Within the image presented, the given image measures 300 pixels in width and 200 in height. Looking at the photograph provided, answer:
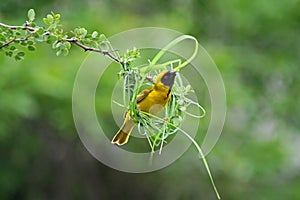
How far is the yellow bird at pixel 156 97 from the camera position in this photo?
4.20 feet

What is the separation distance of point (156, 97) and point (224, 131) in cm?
337

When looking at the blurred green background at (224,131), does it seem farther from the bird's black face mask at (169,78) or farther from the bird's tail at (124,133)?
the bird's black face mask at (169,78)

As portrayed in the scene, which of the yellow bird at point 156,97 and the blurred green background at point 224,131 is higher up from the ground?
the blurred green background at point 224,131

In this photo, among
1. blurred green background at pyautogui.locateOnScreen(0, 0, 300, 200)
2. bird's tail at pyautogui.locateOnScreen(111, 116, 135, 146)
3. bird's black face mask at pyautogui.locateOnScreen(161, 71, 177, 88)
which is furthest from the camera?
blurred green background at pyautogui.locateOnScreen(0, 0, 300, 200)

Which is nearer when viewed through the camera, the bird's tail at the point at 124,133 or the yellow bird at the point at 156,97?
the yellow bird at the point at 156,97

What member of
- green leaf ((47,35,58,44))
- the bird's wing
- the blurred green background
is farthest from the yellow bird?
the blurred green background

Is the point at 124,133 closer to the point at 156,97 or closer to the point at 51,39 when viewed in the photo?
the point at 156,97

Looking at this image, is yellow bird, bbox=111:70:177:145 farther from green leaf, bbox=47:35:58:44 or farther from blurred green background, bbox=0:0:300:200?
blurred green background, bbox=0:0:300:200

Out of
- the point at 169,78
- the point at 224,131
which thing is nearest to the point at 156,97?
the point at 169,78

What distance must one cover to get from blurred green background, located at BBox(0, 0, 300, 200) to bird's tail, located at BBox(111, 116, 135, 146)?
7.76 ft

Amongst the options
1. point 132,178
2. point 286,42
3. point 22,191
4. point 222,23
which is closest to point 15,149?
point 22,191

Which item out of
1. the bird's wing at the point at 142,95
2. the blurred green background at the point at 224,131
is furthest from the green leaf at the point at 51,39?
the blurred green background at the point at 224,131

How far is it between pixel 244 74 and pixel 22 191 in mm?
2007

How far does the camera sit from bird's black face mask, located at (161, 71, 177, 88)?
1271mm
